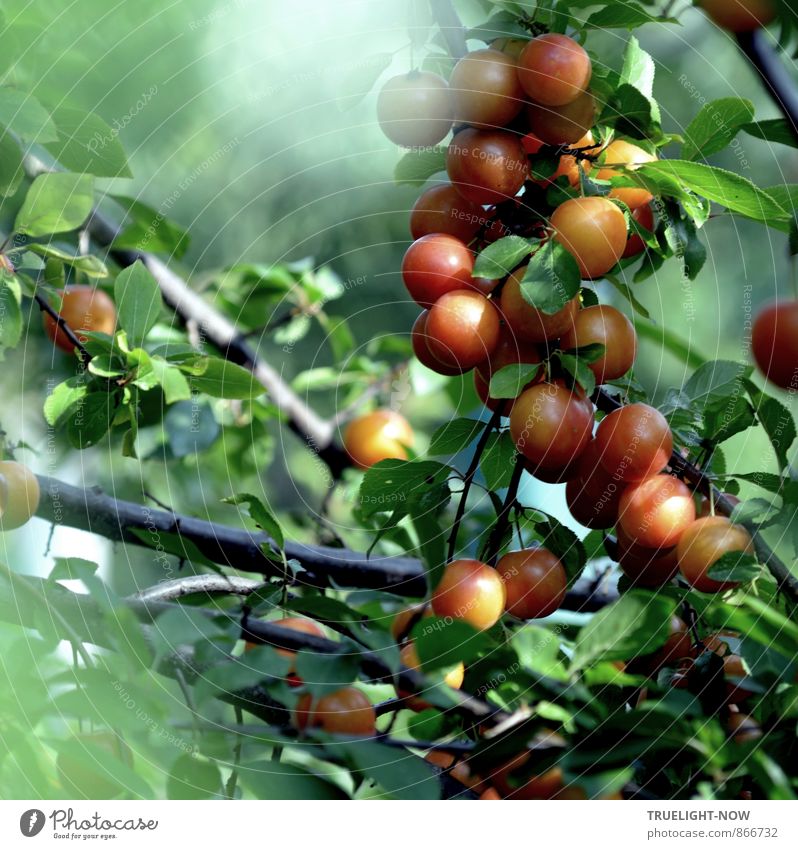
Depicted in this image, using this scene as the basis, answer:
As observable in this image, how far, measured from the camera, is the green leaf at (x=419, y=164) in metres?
0.48

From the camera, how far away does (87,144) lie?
0.51 m

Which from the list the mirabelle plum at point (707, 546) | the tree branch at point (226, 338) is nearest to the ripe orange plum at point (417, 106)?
the mirabelle plum at point (707, 546)

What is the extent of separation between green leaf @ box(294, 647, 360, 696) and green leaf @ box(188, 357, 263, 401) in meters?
0.23

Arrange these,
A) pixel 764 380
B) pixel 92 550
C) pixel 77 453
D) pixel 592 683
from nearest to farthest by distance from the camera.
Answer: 1. pixel 592 683
2. pixel 764 380
3. pixel 92 550
4. pixel 77 453

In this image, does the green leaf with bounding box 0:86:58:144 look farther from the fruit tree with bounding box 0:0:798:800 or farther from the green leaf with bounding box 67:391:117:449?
the green leaf with bounding box 67:391:117:449

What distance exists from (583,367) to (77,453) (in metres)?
0.52

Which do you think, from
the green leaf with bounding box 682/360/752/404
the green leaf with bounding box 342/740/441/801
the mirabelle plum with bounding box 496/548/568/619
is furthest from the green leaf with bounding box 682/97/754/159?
the green leaf with bounding box 342/740/441/801

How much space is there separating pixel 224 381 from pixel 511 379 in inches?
8.3

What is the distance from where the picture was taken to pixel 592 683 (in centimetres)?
36

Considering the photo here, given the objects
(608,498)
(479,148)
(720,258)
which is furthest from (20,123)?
(720,258)

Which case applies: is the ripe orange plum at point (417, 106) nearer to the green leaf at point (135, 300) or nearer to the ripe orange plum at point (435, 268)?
the ripe orange plum at point (435, 268)

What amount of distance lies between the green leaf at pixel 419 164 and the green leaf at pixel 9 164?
0.20 meters

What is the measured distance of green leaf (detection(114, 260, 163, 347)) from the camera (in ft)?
1.73

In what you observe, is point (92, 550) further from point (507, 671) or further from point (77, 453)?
point (507, 671)
